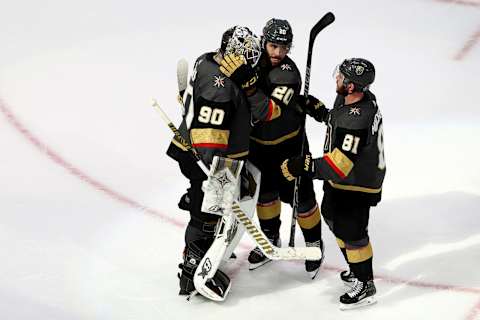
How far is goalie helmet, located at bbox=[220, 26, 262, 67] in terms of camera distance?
4.14m

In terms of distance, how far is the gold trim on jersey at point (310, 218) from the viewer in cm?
477

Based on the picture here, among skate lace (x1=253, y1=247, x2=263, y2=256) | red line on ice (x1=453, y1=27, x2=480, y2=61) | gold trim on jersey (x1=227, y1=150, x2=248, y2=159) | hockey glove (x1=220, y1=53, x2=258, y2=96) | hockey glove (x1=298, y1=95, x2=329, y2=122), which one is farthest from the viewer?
red line on ice (x1=453, y1=27, x2=480, y2=61)

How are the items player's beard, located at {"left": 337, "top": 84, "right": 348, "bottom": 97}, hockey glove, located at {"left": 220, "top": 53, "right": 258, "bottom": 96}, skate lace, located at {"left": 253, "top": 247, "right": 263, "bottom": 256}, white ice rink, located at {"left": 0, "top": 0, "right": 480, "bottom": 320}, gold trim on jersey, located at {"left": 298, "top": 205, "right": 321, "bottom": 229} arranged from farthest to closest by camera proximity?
skate lace, located at {"left": 253, "top": 247, "right": 263, "bottom": 256} → gold trim on jersey, located at {"left": 298, "top": 205, "right": 321, "bottom": 229} → white ice rink, located at {"left": 0, "top": 0, "right": 480, "bottom": 320} → player's beard, located at {"left": 337, "top": 84, "right": 348, "bottom": 97} → hockey glove, located at {"left": 220, "top": 53, "right": 258, "bottom": 96}

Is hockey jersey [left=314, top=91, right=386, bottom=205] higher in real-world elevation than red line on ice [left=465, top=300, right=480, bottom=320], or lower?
higher

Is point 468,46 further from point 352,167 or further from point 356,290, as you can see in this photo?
point 352,167

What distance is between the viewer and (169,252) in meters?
5.01

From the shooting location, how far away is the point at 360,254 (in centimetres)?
446

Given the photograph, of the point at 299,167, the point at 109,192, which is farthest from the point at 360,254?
the point at 109,192

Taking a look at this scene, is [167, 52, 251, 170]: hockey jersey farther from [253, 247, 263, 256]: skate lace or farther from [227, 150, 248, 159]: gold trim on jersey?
[253, 247, 263, 256]: skate lace

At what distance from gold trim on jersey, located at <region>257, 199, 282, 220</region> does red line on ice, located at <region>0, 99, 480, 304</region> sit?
278 millimetres

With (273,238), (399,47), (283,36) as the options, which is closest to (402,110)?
(399,47)

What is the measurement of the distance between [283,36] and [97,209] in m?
1.54

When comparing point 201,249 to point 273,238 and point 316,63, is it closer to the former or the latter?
point 273,238

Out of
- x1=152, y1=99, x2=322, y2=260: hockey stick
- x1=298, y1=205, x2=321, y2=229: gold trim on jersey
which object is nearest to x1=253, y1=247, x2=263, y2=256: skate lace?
x1=298, y1=205, x2=321, y2=229: gold trim on jersey
